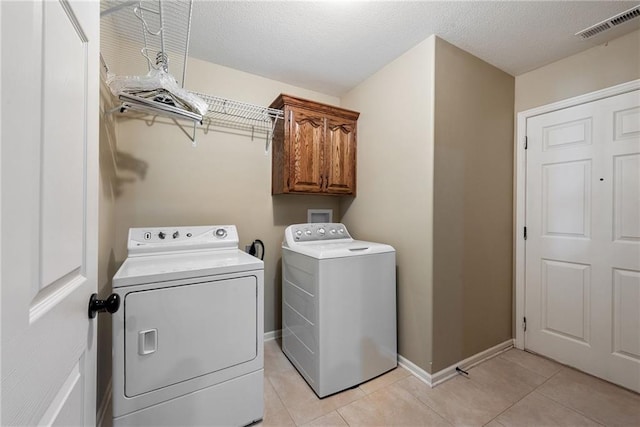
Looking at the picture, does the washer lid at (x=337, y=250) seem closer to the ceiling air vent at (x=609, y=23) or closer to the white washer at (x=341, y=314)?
the white washer at (x=341, y=314)

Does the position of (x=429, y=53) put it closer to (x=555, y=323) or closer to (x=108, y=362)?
(x=555, y=323)

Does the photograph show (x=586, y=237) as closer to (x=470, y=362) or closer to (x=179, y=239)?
(x=470, y=362)

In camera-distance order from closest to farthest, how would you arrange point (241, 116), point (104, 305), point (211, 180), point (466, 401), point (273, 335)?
point (104, 305), point (466, 401), point (211, 180), point (241, 116), point (273, 335)

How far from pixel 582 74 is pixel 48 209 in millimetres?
3148

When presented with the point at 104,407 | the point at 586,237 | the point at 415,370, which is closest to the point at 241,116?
the point at 104,407

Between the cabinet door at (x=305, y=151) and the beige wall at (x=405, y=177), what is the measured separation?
1.53 feet

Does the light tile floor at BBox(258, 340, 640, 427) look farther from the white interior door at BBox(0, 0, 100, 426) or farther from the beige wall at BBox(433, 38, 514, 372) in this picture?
the white interior door at BBox(0, 0, 100, 426)

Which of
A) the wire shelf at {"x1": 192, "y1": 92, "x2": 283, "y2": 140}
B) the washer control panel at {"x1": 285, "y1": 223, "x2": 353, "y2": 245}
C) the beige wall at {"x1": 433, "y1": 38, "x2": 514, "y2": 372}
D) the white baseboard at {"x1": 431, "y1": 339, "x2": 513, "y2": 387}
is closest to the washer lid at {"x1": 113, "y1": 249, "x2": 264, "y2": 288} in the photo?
the washer control panel at {"x1": 285, "y1": 223, "x2": 353, "y2": 245}

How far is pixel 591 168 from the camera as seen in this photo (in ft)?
6.34

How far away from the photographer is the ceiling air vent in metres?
1.57

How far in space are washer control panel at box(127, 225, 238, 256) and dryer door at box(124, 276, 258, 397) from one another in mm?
528

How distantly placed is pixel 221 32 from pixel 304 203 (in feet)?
5.03

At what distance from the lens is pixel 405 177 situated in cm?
201

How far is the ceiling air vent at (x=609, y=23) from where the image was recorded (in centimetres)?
157
